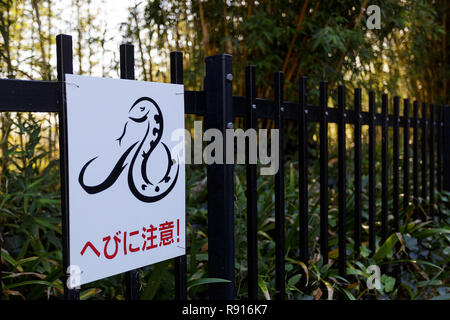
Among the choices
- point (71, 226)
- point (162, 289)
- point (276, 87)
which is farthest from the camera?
point (162, 289)

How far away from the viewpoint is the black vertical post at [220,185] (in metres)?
1.33

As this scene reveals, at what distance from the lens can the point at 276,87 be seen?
1.60 metres

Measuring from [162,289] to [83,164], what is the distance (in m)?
0.89

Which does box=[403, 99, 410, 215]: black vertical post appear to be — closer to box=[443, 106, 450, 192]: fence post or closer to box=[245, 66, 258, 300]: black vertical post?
box=[443, 106, 450, 192]: fence post

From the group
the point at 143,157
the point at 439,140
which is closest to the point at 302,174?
the point at 143,157

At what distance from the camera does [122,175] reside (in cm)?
107

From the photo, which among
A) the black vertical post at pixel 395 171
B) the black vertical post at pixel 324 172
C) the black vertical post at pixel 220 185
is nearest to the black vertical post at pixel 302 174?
the black vertical post at pixel 324 172

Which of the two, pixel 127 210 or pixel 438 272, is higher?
pixel 127 210

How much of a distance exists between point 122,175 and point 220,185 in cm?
35

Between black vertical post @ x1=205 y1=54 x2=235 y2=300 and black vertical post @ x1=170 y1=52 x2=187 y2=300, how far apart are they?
13cm

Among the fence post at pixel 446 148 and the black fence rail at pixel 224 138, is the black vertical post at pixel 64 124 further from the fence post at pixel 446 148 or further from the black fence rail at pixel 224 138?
the fence post at pixel 446 148

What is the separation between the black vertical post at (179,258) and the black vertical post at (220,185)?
0.13 metres
